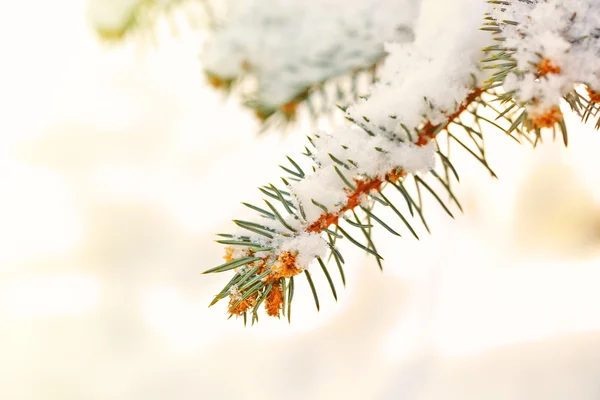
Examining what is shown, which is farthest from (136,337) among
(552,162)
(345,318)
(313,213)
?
(313,213)

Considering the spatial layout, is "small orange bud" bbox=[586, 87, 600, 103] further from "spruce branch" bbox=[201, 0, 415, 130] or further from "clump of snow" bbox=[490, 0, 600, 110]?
"spruce branch" bbox=[201, 0, 415, 130]

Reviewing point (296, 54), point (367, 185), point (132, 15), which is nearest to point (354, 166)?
point (367, 185)

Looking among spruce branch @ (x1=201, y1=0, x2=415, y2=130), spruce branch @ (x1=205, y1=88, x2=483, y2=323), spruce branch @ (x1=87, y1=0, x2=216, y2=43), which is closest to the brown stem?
spruce branch @ (x1=205, y1=88, x2=483, y2=323)

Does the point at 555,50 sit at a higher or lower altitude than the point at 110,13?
lower

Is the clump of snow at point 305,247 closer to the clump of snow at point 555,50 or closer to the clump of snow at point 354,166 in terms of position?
the clump of snow at point 354,166

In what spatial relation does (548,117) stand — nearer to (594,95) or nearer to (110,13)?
(594,95)

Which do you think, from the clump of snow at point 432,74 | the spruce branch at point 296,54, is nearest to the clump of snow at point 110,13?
the spruce branch at point 296,54

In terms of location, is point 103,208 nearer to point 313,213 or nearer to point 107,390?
point 107,390
